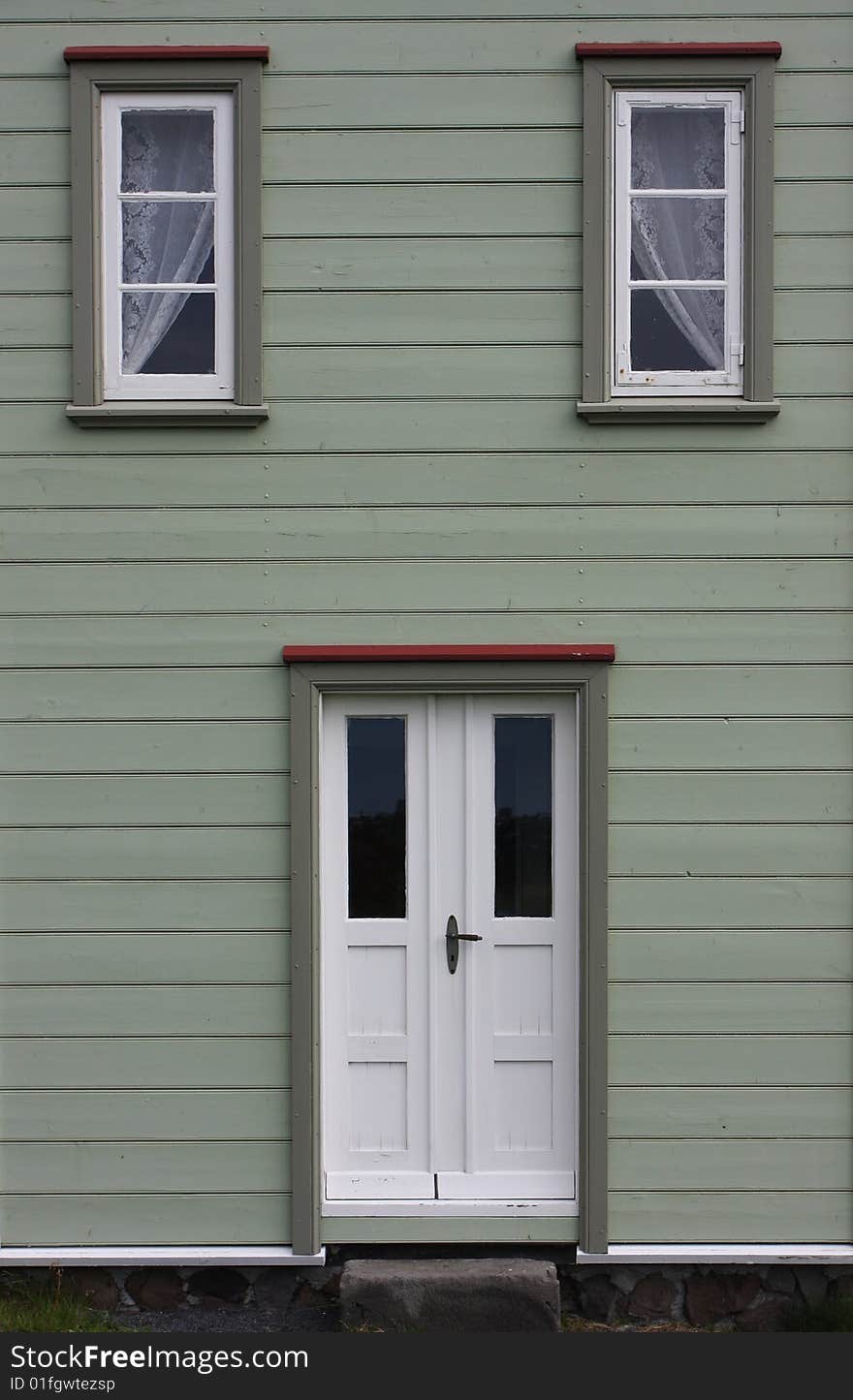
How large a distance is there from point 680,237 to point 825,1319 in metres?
4.46

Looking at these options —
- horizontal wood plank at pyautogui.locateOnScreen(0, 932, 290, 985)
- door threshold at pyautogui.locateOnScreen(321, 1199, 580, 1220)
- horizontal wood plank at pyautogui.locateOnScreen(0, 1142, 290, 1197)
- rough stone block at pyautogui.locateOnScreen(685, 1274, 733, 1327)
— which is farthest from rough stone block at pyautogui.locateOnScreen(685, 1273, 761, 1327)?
horizontal wood plank at pyautogui.locateOnScreen(0, 932, 290, 985)

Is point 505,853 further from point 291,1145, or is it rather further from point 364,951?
point 291,1145

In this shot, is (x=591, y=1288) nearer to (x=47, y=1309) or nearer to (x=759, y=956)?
(x=759, y=956)

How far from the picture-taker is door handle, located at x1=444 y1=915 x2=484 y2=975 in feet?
17.4

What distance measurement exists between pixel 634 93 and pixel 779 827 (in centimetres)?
307

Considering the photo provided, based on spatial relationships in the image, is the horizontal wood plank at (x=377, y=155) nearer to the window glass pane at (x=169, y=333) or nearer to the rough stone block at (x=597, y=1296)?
the window glass pane at (x=169, y=333)

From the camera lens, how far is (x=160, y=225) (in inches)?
207

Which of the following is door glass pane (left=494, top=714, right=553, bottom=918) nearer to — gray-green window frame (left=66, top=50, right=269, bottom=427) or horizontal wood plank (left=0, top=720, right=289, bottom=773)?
horizontal wood plank (left=0, top=720, right=289, bottom=773)

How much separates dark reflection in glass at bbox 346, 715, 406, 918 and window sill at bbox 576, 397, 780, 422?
1.51m

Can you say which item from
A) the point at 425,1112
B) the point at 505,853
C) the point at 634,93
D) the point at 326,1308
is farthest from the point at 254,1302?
the point at 634,93

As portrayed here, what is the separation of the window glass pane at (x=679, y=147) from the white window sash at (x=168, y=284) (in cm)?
169

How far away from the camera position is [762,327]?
513 centimetres

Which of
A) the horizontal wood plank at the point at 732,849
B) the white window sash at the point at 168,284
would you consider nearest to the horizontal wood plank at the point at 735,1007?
the horizontal wood plank at the point at 732,849

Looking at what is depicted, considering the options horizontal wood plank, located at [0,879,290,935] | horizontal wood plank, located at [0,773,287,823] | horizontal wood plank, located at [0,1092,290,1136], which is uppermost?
horizontal wood plank, located at [0,773,287,823]
